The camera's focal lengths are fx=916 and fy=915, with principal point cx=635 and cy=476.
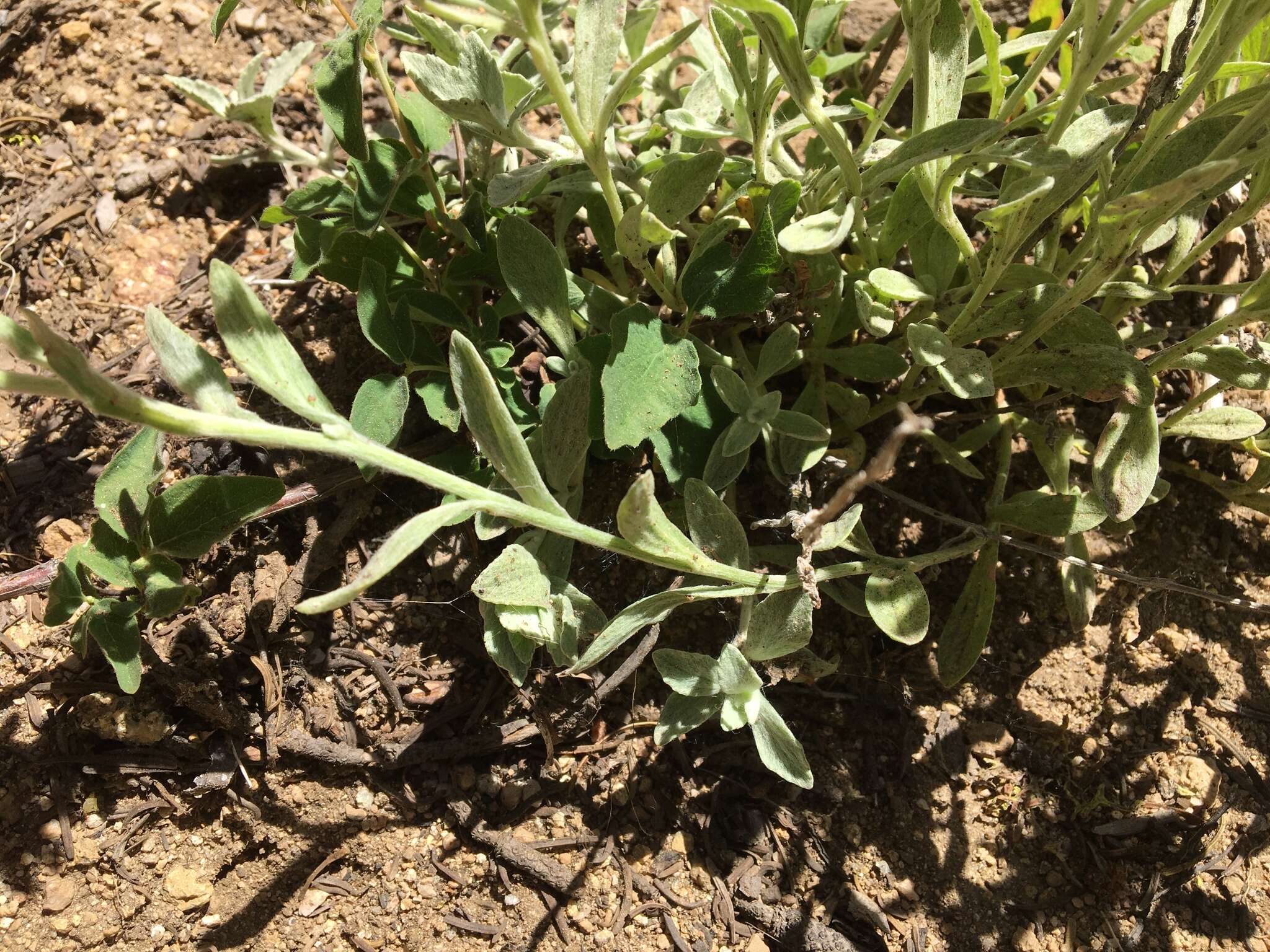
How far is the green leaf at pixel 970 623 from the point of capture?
1819 mm

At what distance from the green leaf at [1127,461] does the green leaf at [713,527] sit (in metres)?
0.62

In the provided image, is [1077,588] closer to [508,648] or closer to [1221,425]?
[1221,425]

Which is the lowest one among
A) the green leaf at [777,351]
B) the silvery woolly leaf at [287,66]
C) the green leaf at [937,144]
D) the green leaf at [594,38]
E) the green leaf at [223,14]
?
the green leaf at [777,351]

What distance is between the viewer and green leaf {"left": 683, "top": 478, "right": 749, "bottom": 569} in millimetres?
1582

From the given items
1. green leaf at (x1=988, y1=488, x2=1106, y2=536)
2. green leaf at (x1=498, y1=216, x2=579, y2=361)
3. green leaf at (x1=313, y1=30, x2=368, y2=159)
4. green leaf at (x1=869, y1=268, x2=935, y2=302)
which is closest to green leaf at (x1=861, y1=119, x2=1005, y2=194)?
green leaf at (x1=869, y1=268, x2=935, y2=302)

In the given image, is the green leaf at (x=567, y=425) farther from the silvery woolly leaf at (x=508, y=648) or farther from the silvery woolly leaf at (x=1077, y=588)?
the silvery woolly leaf at (x=1077, y=588)

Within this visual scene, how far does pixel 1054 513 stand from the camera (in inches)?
68.0

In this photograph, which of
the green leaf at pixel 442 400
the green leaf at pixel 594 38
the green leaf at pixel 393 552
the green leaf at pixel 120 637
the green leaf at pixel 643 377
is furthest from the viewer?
the green leaf at pixel 442 400

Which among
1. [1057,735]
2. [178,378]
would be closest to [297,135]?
[178,378]

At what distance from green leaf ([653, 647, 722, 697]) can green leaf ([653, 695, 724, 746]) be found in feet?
0.12

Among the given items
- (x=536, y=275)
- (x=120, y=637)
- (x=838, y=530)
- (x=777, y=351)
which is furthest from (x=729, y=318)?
(x=120, y=637)

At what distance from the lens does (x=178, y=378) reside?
1.29 m

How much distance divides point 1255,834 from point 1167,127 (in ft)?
4.76

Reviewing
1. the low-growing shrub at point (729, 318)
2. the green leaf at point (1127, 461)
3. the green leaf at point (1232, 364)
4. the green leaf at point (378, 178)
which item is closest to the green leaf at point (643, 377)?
the low-growing shrub at point (729, 318)
